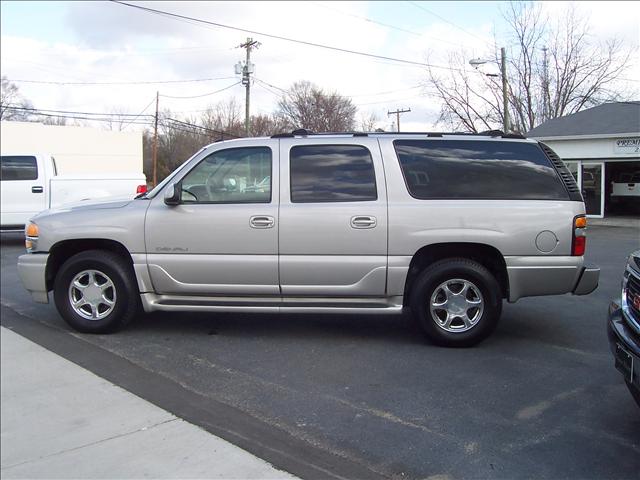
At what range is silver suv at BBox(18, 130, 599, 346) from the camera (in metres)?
5.25

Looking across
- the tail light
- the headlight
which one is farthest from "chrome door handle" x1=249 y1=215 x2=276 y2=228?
the tail light

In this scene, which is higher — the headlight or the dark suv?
the headlight

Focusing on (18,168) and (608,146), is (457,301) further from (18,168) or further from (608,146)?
(18,168)

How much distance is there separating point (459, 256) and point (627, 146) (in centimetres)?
174

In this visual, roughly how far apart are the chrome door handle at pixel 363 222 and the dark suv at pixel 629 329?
85.5 inches

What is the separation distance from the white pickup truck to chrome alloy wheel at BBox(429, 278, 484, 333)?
9.90 m

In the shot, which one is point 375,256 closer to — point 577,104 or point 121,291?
point 121,291

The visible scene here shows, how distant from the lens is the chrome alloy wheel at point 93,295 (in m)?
5.81

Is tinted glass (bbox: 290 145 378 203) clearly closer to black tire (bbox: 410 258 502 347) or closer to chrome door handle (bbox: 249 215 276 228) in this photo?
chrome door handle (bbox: 249 215 276 228)

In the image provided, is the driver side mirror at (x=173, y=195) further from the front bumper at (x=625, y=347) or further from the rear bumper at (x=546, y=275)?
the front bumper at (x=625, y=347)

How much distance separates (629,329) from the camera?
3471 millimetres

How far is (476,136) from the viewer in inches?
218

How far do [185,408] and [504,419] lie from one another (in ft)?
7.30

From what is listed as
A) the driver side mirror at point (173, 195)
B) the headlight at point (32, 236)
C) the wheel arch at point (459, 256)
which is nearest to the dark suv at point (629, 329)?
the wheel arch at point (459, 256)
